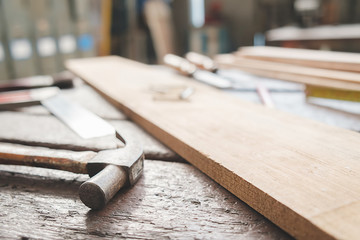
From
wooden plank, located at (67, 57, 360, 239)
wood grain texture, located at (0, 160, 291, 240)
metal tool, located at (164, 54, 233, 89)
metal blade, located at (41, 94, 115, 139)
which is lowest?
wood grain texture, located at (0, 160, 291, 240)

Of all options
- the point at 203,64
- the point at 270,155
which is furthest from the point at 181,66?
the point at 270,155

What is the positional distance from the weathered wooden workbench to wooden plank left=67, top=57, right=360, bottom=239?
35mm

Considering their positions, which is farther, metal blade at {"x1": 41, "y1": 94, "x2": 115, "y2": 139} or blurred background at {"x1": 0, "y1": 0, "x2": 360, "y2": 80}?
blurred background at {"x1": 0, "y1": 0, "x2": 360, "y2": 80}

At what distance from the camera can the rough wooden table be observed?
0.54 metres

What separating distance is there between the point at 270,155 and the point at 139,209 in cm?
32

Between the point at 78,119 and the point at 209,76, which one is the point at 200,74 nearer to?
the point at 209,76

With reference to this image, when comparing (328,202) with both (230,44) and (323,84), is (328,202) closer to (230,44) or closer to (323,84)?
(323,84)

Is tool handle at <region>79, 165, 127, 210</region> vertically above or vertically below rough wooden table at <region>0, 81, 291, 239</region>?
above

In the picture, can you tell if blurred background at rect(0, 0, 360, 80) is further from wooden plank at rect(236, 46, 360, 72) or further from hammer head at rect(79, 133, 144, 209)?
hammer head at rect(79, 133, 144, 209)

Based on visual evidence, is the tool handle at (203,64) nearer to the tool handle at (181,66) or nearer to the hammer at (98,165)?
the tool handle at (181,66)

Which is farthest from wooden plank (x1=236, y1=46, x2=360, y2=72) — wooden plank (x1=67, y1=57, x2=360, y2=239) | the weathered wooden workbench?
the weathered wooden workbench

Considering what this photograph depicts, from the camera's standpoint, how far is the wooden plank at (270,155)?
0.51 metres

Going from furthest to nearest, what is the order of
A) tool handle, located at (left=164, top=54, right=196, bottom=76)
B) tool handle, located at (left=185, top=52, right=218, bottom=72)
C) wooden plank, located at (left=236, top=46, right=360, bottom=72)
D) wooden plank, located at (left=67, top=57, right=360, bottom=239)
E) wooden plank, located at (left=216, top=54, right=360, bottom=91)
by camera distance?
tool handle, located at (left=185, top=52, right=218, bottom=72) → tool handle, located at (left=164, top=54, right=196, bottom=76) → wooden plank, located at (left=236, top=46, right=360, bottom=72) → wooden plank, located at (left=216, top=54, right=360, bottom=91) → wooden plank, located at (left=67, top=57, right=360, bottom=239)

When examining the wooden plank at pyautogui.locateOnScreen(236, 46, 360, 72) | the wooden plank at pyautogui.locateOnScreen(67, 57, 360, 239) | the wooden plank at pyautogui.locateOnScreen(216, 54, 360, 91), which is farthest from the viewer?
the wooden plank at pyautogui.locateOnScreen(236, 46, 360, 72)
